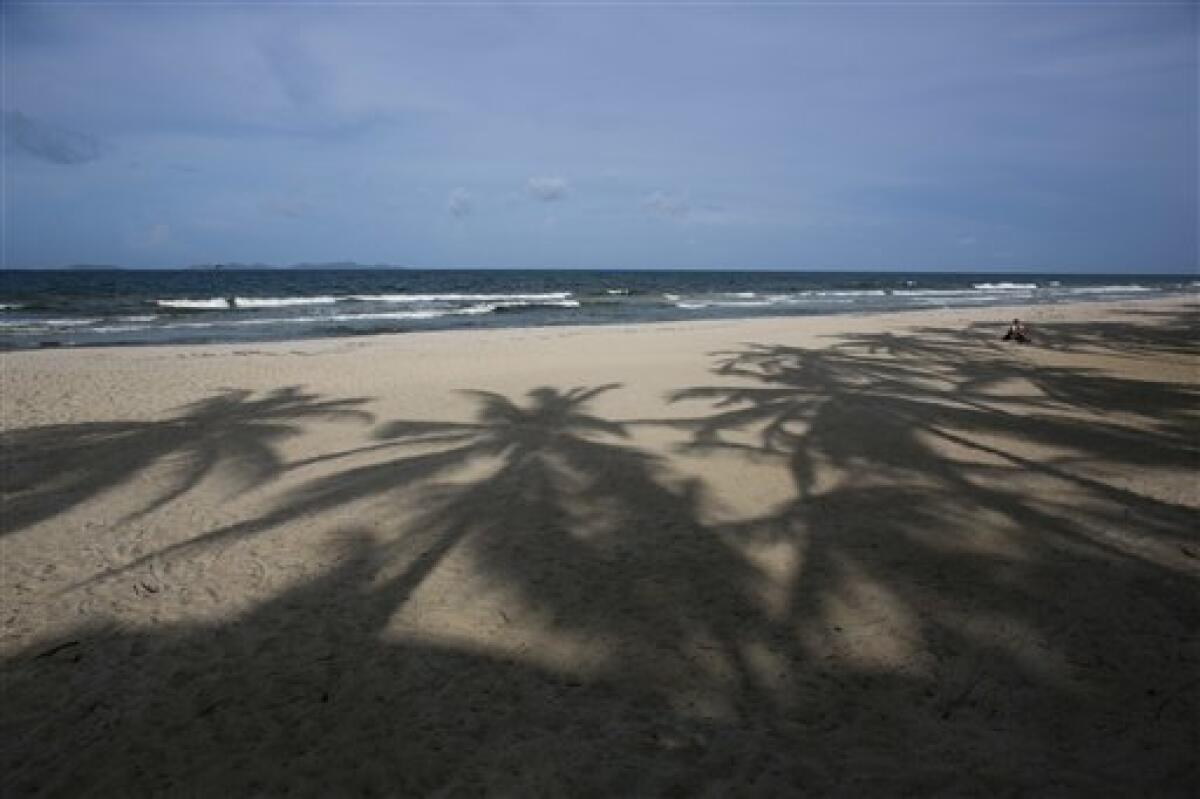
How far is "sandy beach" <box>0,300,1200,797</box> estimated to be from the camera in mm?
3062

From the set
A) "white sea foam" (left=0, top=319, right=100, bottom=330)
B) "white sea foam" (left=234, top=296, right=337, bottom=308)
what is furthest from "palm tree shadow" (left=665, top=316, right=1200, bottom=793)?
"white sea foam" (left=234, top=296, right=337, bottom=308)

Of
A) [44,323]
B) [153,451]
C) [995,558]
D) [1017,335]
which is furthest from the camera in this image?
[44,323]

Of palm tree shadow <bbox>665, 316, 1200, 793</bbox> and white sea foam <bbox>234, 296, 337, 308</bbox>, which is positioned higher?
white sea foam <bbox>234, 296, 337, 308</bbox>

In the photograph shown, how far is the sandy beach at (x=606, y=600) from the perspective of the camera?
3.06 meters

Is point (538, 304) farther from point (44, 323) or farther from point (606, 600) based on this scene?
point (606, 600)

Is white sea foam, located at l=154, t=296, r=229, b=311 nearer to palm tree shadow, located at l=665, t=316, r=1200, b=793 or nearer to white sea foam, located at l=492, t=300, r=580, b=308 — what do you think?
white sea foam, located at l=492, t=300, r=580, b=308

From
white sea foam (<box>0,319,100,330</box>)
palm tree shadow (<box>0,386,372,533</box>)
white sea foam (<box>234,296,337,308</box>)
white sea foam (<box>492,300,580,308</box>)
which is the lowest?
palm tree shadow (<box>0,386,372,533</box>)

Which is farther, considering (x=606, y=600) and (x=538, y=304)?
(x=538, y=304)

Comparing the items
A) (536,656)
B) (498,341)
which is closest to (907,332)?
(498,341)

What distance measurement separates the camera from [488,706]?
3432mm

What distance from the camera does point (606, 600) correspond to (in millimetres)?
4422

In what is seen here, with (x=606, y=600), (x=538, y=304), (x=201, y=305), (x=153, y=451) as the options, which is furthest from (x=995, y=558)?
(x=201, y=305)

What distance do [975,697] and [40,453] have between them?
29.6 ft

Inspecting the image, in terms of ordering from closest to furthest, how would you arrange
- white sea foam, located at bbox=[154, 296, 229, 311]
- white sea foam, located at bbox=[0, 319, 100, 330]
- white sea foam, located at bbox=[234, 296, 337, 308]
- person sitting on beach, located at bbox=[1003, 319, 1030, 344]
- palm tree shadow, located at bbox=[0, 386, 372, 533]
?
palm tree shadow, located at bbox=[0, 386, 372, 533], person sitting on beach, located at bbox=[1003, 319, 1030, 344], white sea foam, located at bbox=[0, 319, 100, 330], white sea foam, located at bbox=[154, 296, 229, 311], white sea foam, located at bbox=[234, 296, 337, 308]
